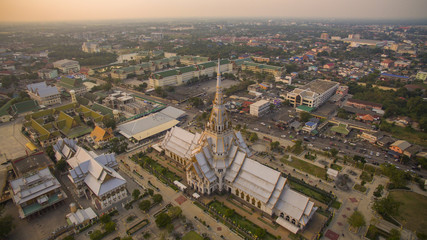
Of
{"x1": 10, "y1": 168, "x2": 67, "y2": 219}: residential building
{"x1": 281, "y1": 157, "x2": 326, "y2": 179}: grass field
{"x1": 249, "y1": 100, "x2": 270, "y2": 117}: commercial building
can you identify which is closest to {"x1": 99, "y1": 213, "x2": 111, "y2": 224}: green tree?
{"x1": 10, "y1": 168, "x2": 67, "y2": 219}: residential building

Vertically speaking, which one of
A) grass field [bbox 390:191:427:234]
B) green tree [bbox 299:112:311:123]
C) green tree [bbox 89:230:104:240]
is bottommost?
green tree [bbox 299:112:311:123]

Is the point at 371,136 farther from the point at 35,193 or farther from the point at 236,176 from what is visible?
the point at 35,193

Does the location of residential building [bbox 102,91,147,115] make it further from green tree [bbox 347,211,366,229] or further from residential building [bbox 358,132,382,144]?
residential building [bbox 358,132,382,144]

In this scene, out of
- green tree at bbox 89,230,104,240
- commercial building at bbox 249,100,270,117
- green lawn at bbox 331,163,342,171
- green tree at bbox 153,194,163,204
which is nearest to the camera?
green tree at bbox 89,230,104,240

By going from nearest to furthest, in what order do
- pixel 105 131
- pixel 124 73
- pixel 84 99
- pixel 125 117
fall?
1. pixel 105 131
2. pixel 125 117
3. pixel 84 99
4. pixel 124 73

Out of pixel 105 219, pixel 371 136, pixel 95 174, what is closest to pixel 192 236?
pixel 105 219

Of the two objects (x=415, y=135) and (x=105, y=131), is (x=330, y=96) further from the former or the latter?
(x=105, y=131)

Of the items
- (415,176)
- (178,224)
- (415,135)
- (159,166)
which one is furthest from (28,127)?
(415,135)
